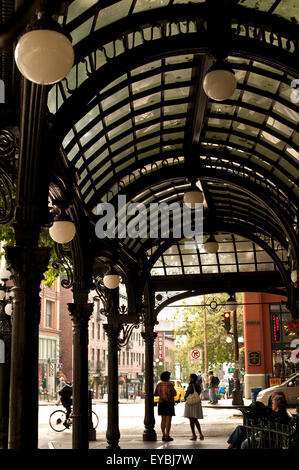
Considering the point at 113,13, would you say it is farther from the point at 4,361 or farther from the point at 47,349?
the point at 47,349

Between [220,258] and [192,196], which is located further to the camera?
[220,258]

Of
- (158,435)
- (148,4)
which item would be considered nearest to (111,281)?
(158,435)

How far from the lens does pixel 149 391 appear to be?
19.3 meters

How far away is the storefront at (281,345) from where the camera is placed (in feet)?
113

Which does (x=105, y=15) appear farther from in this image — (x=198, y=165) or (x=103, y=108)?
A: (x=198, y=165)

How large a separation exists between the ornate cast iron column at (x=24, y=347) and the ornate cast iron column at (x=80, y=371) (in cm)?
456

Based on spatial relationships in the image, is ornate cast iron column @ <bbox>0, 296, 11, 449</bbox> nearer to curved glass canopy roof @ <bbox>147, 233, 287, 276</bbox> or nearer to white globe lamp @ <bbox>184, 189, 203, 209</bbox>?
white globe lamp @ <bbox>184, 189, 203, 209</bbox>

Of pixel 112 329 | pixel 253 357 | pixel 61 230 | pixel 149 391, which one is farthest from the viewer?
pixel 253 357

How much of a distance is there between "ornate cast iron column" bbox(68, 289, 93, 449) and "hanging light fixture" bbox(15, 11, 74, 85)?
27.6 feet

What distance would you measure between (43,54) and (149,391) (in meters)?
16.1

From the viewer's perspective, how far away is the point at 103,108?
10.4 meters

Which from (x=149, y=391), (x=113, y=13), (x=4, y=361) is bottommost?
(x=149, y=391)

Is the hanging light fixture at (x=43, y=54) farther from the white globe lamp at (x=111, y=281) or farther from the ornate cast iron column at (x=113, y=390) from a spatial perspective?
the ornate cast iron column at (x=113, y=390)

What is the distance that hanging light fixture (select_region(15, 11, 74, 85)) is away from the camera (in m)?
4.31
